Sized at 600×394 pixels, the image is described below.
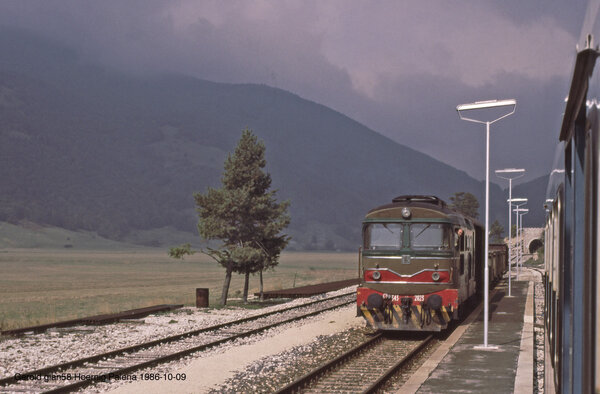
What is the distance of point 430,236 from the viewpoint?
18.0 m

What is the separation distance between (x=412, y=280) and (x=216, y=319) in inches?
374

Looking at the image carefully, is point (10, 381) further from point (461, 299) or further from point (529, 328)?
point (529, 328)

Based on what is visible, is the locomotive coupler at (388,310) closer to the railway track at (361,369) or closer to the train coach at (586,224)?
the railway track at (361,369)

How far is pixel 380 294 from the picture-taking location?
17.8 metres

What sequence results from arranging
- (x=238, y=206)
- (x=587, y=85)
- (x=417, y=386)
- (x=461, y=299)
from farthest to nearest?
1. (x=238, y=206)
2. (x=461, y=299)
3. (x=417, y=386)
4. (x=587, y=85)

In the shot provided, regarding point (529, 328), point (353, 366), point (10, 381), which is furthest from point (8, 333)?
point (529, 328)

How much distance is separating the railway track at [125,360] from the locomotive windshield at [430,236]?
5.74 meters

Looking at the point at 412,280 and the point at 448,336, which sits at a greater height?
the point at 412,280

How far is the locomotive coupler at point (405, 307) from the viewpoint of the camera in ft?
58.0

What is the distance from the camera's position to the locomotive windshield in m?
17.8

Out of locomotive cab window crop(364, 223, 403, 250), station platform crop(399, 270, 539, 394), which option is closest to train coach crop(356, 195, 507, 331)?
locomotive cab window crop(364, 223, 403, 250)

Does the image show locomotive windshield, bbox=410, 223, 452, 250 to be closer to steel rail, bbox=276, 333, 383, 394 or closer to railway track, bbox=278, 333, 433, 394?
railway track, bbox=278, 333, 433, 394

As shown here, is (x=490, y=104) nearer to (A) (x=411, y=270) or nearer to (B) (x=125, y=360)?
(A) (x=411, y=270)

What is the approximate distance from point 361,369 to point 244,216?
61.3 feet
